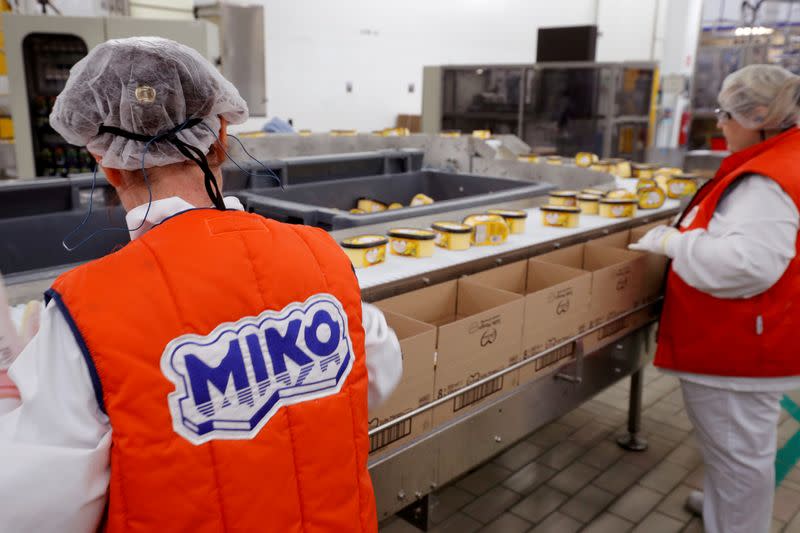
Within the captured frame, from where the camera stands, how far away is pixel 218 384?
0.85 metres

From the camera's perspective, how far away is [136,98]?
904mm

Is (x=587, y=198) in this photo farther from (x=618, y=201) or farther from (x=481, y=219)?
(x=481, y=219)

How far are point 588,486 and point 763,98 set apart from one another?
164 cm

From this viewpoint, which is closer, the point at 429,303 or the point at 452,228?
the point at 429,303

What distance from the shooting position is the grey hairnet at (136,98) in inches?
35.9

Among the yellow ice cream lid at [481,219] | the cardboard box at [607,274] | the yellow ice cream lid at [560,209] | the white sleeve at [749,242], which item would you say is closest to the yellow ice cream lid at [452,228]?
the yellow ice cream lid at [481,219]

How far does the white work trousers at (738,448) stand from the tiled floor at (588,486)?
0.40 m

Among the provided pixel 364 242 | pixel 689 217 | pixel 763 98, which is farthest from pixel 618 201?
pixel 364 242

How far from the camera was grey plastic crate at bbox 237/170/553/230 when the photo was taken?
7.87ft

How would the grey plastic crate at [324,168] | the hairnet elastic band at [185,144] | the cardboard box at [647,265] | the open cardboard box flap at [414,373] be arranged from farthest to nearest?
the grey plastic crate at [324,168] < the cardboard box at [647,265] < the open cardboard box flap at [414,373] < the hairnet elastic band at [185,144]

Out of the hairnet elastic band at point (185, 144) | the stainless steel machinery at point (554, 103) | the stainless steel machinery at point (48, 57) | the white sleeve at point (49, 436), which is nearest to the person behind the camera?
the white sleeve at point (49, 436)

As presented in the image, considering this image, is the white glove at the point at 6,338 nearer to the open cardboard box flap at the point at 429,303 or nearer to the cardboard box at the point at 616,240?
the open cardboard box flap at the point at 429,303

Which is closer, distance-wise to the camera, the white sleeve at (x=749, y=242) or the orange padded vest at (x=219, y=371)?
the orange padded vest at (x=219, y=371)

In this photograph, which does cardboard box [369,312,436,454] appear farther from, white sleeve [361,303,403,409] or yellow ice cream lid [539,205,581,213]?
yellow ice cream lid [539,205,581,213]
